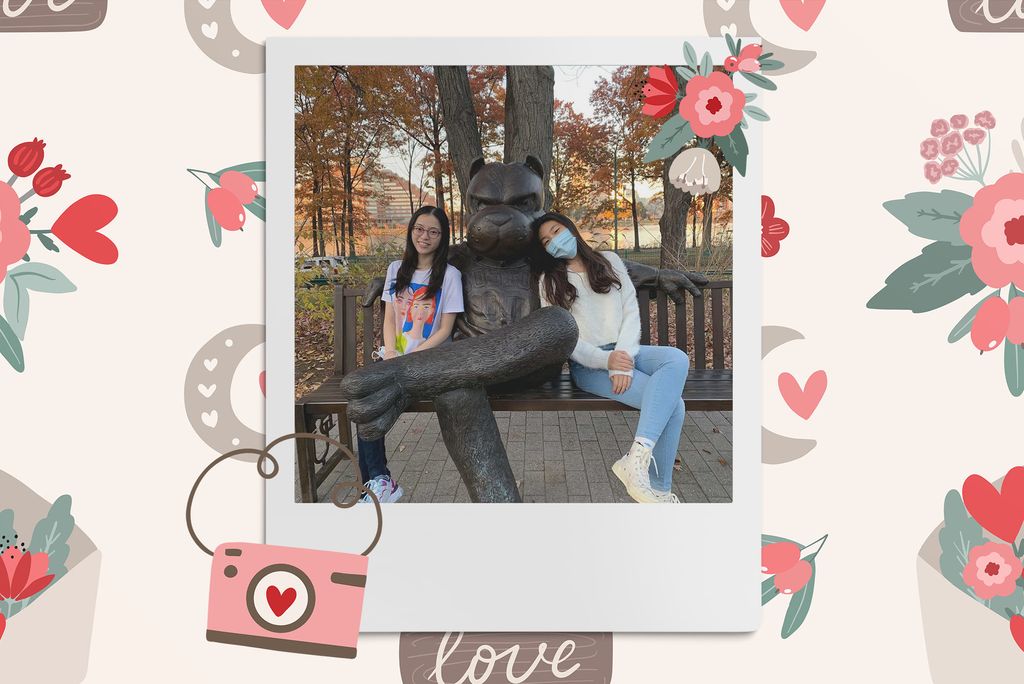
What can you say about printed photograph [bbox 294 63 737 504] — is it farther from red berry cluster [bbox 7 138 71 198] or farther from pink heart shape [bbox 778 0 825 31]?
red berry cluster [bbox 7 138 71 198]

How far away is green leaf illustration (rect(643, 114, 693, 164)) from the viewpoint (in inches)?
80.2

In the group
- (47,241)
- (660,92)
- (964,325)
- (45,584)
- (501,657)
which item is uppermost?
(660,92)

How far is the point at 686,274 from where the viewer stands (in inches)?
93.3

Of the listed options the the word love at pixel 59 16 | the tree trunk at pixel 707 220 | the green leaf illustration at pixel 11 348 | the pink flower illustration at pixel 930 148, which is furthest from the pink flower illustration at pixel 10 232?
the pink flower illustration at pixel 930 148

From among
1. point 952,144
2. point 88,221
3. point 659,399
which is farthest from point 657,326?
point 88,221

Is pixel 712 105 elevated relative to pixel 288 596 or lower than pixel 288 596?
elevated

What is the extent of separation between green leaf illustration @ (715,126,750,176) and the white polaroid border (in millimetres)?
22

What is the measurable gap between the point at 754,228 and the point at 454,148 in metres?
1.03

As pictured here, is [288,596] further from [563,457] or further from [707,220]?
[707,220]

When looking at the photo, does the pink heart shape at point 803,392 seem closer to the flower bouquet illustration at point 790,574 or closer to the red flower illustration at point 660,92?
the flower bouquet illustration at point 790,574

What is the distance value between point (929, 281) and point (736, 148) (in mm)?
666

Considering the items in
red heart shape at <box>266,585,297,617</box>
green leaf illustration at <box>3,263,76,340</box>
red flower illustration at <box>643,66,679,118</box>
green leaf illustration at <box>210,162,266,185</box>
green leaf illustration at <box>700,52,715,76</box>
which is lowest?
red heart shape at <box>266,585,297,617</box>

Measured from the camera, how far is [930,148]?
1.96 metres

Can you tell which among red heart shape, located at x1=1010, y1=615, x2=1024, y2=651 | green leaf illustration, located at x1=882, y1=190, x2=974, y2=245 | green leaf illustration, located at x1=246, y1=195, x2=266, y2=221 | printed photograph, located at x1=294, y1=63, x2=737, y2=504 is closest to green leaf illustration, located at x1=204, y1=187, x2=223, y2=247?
green leaf illustration, located at x1=246, y1=195, x2=266, y2=221
